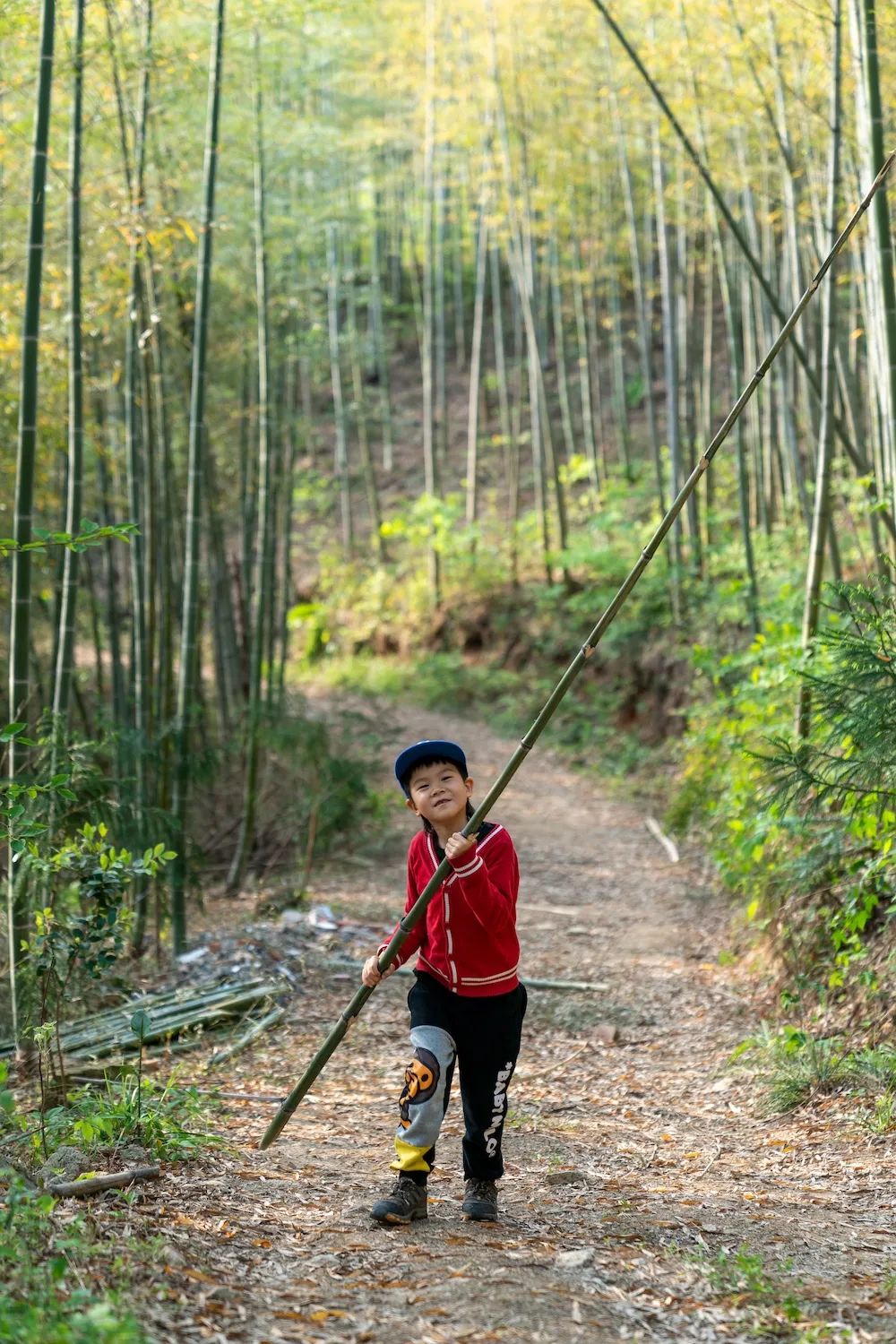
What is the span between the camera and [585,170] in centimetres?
1482

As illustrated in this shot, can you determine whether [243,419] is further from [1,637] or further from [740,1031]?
[740,1031]

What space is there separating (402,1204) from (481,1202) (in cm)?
19

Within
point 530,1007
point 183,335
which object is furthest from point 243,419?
point 530,1007

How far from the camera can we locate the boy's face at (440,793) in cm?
269

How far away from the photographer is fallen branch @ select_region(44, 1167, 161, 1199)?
2357 millimetres

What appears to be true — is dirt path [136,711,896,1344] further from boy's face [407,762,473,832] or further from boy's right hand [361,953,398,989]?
boy's face [407,762,473,832]

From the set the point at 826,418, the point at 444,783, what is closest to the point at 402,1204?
the point at 444,783

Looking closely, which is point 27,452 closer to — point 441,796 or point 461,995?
point 441,796

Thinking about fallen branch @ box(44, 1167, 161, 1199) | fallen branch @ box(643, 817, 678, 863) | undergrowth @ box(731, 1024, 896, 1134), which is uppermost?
fallen branch @ box(44, 1167, 161, 1199)

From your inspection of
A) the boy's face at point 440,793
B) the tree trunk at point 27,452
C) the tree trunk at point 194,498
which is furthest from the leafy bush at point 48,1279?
the tree trunk at point 194,498

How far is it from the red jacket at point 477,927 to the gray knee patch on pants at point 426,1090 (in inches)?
5.2

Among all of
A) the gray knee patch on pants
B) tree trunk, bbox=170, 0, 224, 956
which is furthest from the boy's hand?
tree trunk, bbox=170, 0, 224, 956

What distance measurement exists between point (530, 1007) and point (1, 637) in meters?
4.72

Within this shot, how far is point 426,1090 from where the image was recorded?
2553mm
